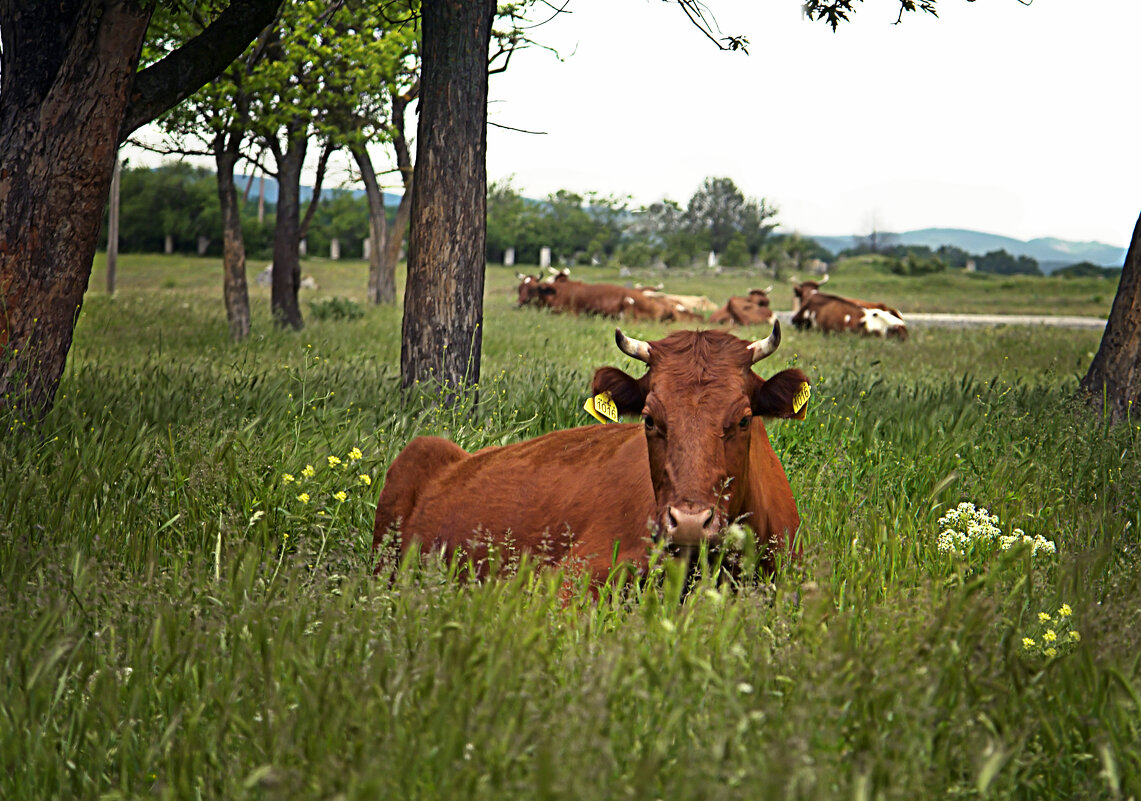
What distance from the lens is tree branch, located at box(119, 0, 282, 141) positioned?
269 inches

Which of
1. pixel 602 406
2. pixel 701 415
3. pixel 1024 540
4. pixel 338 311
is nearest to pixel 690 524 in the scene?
pixel 701 415

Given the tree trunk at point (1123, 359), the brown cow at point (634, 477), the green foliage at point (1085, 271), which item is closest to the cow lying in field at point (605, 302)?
the tree trunk at point (1123, 359)

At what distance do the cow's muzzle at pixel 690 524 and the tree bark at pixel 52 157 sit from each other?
4431 millimetres

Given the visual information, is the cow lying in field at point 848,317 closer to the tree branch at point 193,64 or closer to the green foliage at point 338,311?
the green foliage at point 338,311

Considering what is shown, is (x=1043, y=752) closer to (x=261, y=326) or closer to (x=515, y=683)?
(x=515, y=683)

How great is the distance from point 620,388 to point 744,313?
20.8 meters

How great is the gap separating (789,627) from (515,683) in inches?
44.0

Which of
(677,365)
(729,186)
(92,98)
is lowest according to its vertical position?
(677,365)

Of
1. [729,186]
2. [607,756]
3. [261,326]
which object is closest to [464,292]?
[607,756]

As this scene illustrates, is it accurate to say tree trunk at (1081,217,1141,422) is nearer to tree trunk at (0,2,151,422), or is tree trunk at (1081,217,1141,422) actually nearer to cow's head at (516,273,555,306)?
tree trunk at (0,2,151,422)


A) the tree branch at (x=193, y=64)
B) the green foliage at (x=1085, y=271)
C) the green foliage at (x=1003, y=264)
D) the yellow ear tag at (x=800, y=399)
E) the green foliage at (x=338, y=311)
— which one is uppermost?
the green foliage at (x=1003, y=264)

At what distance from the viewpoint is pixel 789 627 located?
3191mm

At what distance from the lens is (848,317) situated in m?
20.8

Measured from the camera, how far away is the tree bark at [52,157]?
6.13 meters
